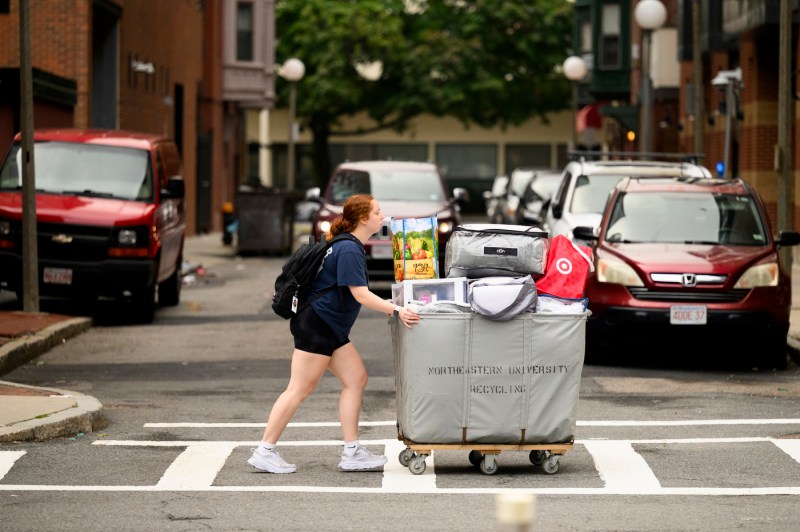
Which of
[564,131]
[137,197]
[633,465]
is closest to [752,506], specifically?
[633,465]

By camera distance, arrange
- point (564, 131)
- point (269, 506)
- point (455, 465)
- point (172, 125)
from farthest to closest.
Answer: point (564, 131) → point (172, 125) → point (455, 465) → point (269, 506)

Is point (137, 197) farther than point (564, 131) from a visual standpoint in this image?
No

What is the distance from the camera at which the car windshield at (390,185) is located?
24.0 meters

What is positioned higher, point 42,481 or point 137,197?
point 137,197

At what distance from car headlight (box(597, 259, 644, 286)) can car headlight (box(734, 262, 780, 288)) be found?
908 millimetres

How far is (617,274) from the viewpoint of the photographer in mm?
15000

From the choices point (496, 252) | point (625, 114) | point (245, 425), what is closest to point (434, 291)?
point (496, 252)

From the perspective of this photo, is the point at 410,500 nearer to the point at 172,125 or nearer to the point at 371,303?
the point at 371,303

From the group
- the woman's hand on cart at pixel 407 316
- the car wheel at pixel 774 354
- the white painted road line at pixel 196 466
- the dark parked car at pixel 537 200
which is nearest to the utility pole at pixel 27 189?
the dark parked car at pixel 537 200

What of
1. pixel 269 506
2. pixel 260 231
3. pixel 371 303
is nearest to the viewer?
pixel 269 506

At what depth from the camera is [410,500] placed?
8609 mm

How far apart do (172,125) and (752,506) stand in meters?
34.4

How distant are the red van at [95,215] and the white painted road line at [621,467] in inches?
371

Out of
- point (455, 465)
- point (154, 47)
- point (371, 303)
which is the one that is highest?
point (154, 47)
